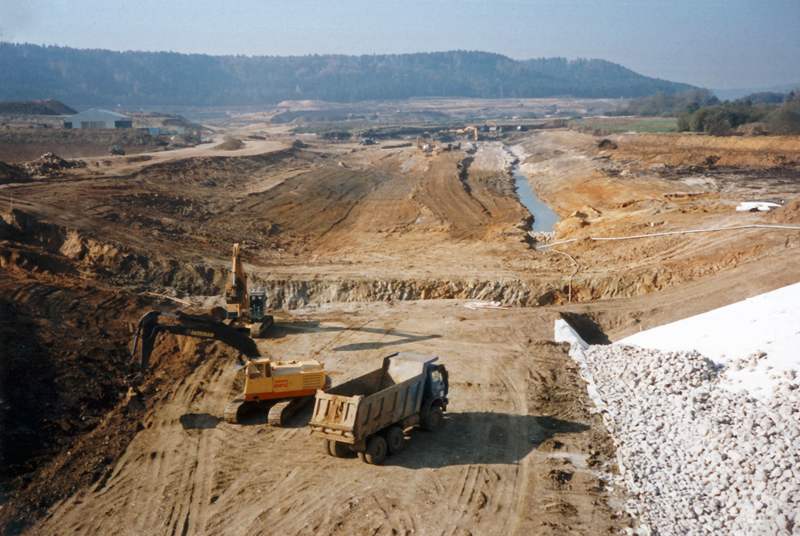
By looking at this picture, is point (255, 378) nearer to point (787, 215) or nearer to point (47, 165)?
point (787, 215)

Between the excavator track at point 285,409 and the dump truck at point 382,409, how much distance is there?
56.9 inches

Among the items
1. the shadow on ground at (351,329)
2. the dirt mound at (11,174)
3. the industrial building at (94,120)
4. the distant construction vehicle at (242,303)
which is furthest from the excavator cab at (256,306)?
the industrial building at (94,120)

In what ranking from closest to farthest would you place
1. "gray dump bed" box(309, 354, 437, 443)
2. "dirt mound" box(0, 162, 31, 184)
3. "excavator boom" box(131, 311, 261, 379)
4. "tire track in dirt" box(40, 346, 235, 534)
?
"tire track in dirt" box(40, 346, 235, 534) → "gray dump bed" box(309, 354, 437, 443) → "excavator boom" box(131, 311, 261, 379) → "dirt mound" box(0, 162, 31, 184)

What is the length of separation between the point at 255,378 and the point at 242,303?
16.1 feet

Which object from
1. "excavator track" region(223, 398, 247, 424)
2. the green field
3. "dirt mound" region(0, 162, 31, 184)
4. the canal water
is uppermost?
the green field

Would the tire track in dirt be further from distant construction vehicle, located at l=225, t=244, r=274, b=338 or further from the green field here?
the green field

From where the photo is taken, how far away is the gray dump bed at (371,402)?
35.7 feet

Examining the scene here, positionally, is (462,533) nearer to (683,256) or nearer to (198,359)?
(198,359)

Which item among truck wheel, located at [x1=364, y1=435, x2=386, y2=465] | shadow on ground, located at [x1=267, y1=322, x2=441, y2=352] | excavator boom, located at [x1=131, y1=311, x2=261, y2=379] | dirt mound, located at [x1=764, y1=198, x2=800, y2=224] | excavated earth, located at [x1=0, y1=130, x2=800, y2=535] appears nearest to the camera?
excavated earth, located at [x1=0, y1=130, x2=800, y2=535]

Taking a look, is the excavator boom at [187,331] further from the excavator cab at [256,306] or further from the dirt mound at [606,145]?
the dirt mound at [606,145]

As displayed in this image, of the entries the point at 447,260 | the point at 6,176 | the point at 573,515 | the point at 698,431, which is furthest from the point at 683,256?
the point at 6,176

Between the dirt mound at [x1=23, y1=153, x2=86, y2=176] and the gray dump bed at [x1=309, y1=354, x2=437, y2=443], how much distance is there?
100.0 ft

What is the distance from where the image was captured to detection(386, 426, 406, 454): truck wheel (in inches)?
465

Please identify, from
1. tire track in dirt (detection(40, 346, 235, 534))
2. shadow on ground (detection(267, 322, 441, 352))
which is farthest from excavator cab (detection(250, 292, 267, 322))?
tire track in dirt (detection(40, 346, 235, 534))
